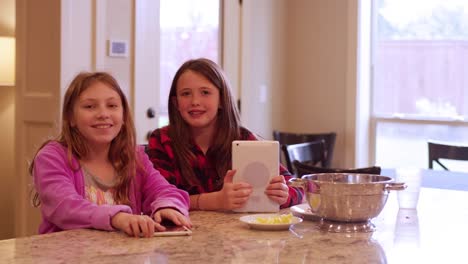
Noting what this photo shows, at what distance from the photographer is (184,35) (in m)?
4.15

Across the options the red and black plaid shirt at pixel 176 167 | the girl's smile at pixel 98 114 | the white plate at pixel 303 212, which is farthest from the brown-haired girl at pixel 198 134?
the girl's smile at pixel 98 114

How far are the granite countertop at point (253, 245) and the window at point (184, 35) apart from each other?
2434mm

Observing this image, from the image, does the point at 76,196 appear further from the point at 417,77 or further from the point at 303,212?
the point at 417,77

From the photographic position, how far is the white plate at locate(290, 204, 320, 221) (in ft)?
5.35

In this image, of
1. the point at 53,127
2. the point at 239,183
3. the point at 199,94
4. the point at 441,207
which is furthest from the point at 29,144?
the point at 441,207

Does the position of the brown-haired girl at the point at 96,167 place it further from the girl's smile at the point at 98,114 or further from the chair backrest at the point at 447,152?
the chair backrest at the point at 447,152

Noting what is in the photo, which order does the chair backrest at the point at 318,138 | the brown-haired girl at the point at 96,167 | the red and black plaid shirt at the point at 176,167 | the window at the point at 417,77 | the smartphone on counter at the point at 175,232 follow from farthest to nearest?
1. the chair backrest at the point at 318,138
2. the window at the point at 417,77
3. the red and black plaid shirt at the point at 176,167
4. the brown-haired girl at the point at 96,167
5. the smartphone on counter at the point at 175,232

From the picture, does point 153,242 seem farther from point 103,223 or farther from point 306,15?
point 306,15

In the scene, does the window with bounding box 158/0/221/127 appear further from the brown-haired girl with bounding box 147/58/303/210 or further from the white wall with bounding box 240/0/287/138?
the brown-haired girl with bounding box 147/58/303/210

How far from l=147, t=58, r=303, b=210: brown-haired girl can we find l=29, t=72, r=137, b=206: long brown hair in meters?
0.17

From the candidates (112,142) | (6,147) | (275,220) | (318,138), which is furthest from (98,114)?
(318,138)

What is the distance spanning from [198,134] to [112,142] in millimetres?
310

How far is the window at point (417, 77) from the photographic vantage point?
14.4 ft

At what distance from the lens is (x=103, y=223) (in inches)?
58.1
